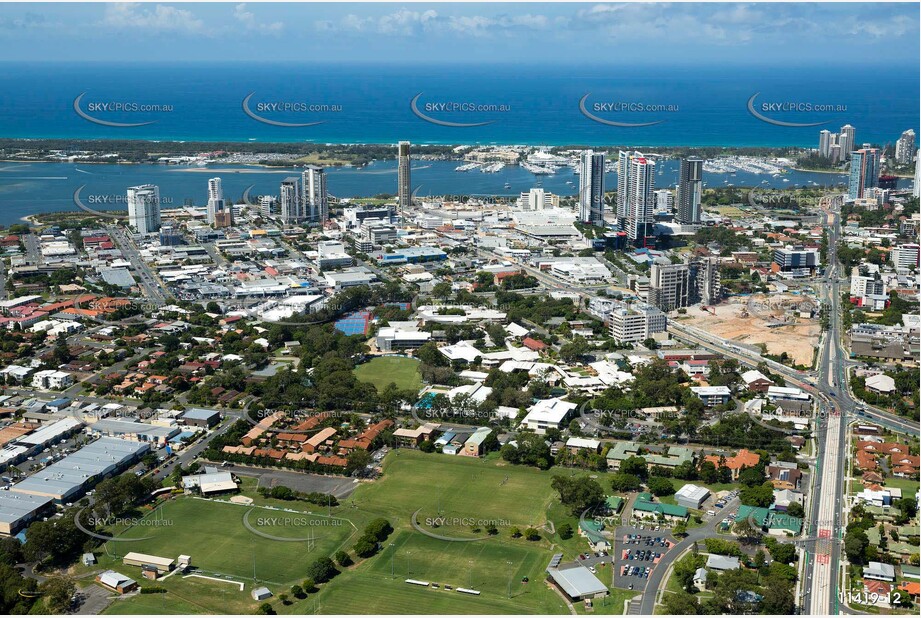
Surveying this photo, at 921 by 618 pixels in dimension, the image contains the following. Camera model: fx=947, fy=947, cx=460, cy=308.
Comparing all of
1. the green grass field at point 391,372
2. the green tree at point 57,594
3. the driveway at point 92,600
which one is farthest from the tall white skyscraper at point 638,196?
the green tree at point 57,594

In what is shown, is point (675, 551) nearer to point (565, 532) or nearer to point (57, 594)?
point (565, 532)

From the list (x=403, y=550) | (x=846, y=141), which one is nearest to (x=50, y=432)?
(x=403, y=550)

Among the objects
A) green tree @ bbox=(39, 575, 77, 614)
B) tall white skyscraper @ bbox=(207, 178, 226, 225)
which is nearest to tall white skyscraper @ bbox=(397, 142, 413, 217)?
tall white skyscraper @ bbox=(207, 178, 226, 225)

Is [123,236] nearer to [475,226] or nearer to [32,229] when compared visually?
[32,229]

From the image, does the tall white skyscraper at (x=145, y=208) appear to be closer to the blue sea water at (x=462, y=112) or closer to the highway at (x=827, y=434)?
the highway at (x=827, y=434)

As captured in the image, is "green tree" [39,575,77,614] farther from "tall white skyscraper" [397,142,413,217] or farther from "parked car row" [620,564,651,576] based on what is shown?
"tall white skyscraper" [397,142,413,217]

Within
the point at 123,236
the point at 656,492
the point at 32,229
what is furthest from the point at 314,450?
the point at 32,229
